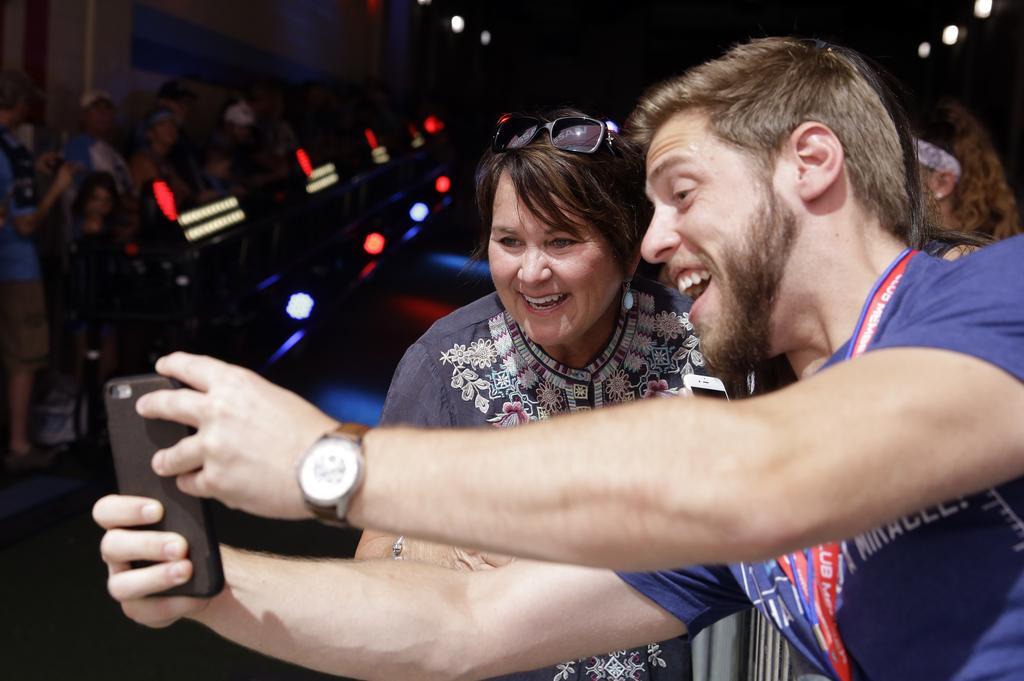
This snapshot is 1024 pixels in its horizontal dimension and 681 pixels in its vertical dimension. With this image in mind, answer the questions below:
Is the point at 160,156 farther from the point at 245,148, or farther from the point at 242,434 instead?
the point at 242,434

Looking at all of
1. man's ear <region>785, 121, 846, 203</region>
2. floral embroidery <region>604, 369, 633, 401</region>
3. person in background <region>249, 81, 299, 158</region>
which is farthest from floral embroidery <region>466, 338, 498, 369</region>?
person in background <region>249, 81, 299, 158</region>

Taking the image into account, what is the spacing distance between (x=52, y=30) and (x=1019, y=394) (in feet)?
27.6

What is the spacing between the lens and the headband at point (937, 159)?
3730 mm

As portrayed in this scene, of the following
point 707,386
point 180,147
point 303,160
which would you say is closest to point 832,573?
point 707,386

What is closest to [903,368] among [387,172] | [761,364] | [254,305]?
[761,364]

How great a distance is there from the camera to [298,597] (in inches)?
61.2

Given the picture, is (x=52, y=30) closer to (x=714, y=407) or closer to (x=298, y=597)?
(x=298, y=597)

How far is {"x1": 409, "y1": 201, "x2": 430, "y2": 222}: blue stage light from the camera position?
1304 cm

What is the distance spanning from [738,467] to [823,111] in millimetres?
663

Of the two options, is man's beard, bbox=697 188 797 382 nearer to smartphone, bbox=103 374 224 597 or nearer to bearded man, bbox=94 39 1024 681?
bearded man, bbox=94 39 1024 681

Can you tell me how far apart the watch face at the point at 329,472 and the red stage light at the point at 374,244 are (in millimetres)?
9759

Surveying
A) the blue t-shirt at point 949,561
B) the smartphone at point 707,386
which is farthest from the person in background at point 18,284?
the blue t-shirt at point 949,561

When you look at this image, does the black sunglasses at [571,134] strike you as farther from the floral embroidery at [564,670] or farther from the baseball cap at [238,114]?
the baseball cap at [238,114]

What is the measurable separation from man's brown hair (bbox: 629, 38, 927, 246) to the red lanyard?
0.15 meters
